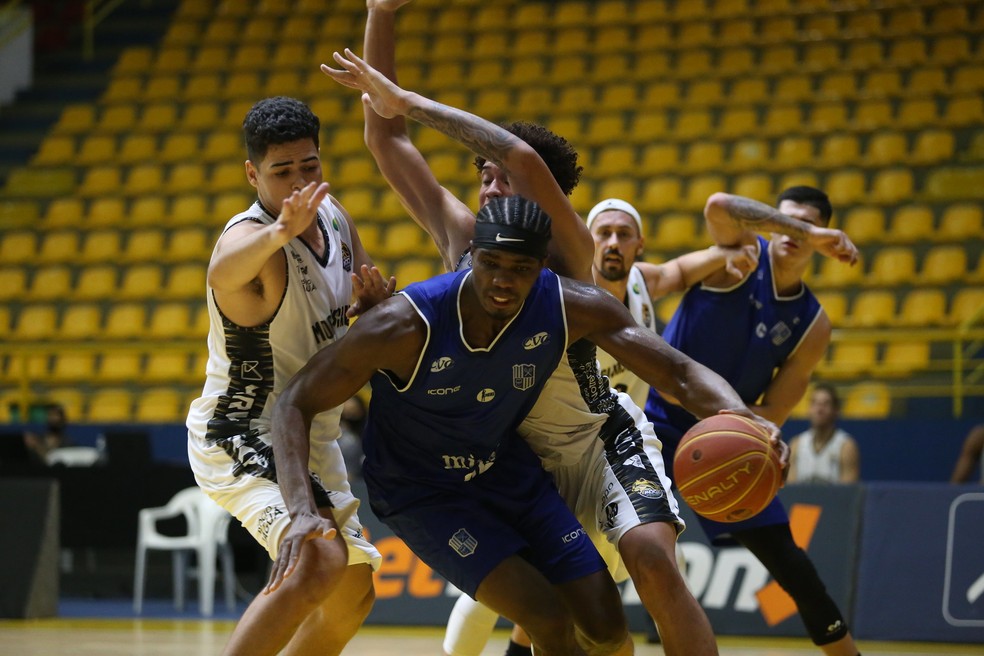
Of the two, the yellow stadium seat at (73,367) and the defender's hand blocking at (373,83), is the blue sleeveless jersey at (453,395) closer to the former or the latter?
the defender's hand blocking at (373,83)

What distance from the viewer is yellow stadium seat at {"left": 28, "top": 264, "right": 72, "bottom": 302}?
13.4m

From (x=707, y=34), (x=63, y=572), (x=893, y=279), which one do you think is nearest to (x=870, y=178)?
(x=893, y=279)

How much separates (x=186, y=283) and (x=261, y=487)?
9.68 meters

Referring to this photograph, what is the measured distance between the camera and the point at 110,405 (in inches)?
480

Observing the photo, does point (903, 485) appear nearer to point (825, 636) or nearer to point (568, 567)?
point (825, 636)

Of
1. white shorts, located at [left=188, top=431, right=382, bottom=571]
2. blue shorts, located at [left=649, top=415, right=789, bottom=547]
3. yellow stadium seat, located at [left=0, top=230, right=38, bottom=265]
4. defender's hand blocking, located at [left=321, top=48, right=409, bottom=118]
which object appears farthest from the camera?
yellow stadium seat, located at [left=0, top=230, right=38, bottom=265]

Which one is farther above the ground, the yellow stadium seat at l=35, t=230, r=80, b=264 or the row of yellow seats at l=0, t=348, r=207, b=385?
the yellow stadium seat at l=35, t=230, r=80, b=264

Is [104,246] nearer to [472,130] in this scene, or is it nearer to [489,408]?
[472,130]

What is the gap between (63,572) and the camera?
9953 mm

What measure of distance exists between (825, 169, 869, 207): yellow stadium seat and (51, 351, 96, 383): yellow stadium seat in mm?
7464

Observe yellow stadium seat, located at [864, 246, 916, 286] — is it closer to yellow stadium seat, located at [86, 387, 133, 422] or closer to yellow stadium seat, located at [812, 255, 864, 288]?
yellow stadium seat, located at [812, 255, 864, 288]

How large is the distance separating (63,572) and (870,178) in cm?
A: 821

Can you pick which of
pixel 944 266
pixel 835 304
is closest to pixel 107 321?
pixel 835 304

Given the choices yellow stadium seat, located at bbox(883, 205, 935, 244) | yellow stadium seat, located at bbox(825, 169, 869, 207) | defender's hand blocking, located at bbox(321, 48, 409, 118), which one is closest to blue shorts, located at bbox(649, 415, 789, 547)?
defender's hand blocking, located at bbox(321, 48, 409, 118)
